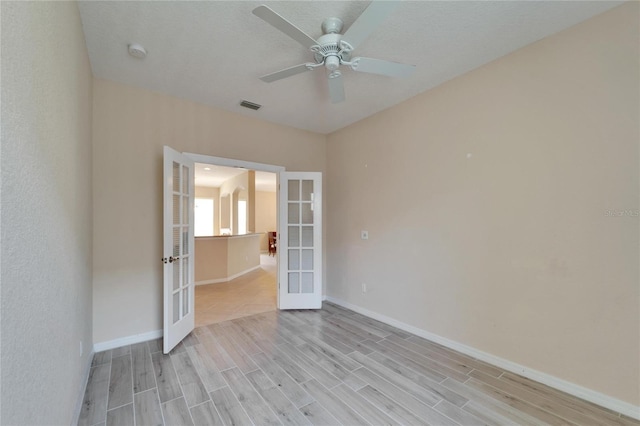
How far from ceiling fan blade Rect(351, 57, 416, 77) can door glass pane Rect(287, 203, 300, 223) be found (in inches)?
92.3

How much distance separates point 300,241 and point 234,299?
1588 millimetres

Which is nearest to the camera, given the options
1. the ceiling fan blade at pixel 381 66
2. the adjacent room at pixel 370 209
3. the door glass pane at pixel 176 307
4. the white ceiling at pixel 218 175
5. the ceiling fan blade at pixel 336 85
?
the adjacent room at pixel 370 209

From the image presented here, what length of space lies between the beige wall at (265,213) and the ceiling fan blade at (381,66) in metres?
9.97

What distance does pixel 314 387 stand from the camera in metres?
2.16

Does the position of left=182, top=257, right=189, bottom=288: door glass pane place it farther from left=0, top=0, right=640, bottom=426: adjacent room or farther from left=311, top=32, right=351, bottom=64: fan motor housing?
left=311, top=32, right=351, bottom=64: fan motor housing

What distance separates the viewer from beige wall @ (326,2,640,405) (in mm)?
1878

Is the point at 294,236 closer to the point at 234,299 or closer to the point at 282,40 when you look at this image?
the point at 234,299

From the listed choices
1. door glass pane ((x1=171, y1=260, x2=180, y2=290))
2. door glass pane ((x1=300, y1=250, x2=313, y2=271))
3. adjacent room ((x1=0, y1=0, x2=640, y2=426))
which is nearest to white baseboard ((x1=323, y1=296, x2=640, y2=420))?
adjacent room ((x1=0, y1=0, x2=640, y2=426))

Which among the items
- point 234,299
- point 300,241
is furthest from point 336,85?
point 234,299

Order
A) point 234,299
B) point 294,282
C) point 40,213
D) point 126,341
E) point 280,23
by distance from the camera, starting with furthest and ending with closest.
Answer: point 234,299 → point 294,282 → point 126,341 → point 280,23 → point 40,213

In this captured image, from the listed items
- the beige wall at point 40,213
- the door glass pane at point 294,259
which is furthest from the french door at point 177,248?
the door glass pane at point 294,259

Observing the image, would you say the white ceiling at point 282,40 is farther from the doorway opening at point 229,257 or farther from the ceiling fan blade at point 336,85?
the doorway opening at point 229,257

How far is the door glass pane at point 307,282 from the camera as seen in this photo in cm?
407

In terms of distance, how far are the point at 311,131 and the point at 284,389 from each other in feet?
11.8
